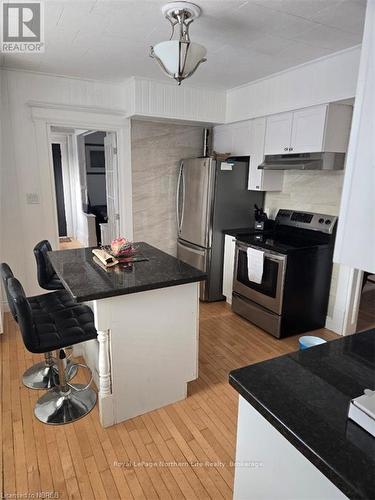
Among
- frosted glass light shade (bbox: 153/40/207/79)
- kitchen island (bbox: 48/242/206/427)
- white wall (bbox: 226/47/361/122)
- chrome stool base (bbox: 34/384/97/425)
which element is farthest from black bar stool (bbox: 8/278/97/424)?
white wall (bbox: 226/47/361/122)

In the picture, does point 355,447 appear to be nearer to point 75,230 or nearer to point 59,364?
point 59,364

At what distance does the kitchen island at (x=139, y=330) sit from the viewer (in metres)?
1.92

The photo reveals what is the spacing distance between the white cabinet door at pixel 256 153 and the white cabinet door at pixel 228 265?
68 cm

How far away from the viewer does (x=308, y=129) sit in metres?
2.95

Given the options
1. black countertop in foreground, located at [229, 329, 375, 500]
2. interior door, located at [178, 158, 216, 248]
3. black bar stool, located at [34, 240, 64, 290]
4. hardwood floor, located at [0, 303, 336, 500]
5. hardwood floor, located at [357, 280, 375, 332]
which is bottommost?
hardwood floor, located at [0, 303, 336, 500]

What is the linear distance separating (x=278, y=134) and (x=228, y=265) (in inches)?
60.8

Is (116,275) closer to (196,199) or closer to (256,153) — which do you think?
(196,199)

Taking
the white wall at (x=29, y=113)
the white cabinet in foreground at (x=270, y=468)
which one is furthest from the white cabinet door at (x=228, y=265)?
the white cabinet in foreground at (x=270, y=468)

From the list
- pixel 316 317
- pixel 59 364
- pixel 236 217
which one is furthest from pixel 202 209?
pixel 59 364

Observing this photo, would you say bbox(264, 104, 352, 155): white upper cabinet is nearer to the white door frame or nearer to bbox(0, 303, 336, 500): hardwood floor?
the white door frame

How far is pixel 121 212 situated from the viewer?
13.4 feet

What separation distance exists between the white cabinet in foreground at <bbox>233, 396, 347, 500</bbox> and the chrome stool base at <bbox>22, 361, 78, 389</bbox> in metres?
1.77

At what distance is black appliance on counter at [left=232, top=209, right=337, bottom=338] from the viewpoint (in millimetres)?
3041

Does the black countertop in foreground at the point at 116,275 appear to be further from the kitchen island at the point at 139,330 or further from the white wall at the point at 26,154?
the white wall at the point at 26,154
